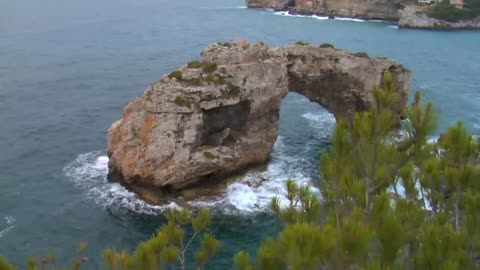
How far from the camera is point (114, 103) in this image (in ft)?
185

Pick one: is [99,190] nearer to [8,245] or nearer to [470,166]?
[8,245]

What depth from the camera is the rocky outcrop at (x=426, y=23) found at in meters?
107

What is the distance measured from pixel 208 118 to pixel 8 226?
14203 mm

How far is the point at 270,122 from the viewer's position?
41844 mm

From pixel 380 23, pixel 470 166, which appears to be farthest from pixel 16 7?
pixel 470 166

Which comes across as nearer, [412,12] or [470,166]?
[470,166]

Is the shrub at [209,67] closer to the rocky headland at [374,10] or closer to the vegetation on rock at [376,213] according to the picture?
the vegetation on rock at [376,213]

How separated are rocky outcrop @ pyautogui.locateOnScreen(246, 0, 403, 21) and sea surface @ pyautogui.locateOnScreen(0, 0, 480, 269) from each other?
265 inches

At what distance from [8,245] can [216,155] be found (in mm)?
13754

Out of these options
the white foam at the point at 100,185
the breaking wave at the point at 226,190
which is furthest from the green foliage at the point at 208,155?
the white foam at the point at 100,185

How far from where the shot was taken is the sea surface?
33469mm

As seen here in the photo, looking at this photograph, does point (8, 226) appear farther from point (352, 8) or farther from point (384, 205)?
point (352, 8)

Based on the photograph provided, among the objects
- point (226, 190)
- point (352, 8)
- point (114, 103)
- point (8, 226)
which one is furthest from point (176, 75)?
point (352, 8)

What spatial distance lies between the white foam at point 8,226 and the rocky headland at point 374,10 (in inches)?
3557
